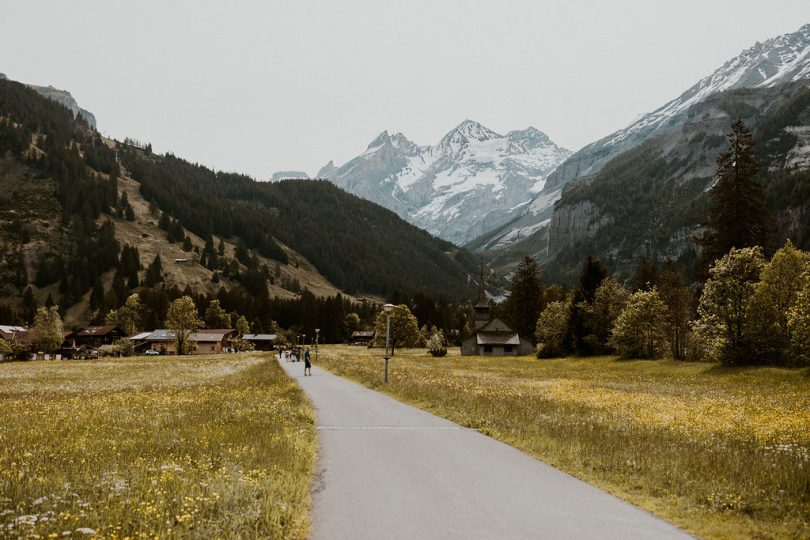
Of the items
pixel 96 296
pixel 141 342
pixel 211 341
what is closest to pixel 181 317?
pixel 211 341

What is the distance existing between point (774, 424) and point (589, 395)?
488 inches

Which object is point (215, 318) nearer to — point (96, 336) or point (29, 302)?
point (96, 336)

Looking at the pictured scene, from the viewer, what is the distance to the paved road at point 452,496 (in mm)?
7984

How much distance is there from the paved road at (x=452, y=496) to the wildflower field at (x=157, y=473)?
0.68 meters

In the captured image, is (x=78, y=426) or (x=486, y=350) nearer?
(x=78, y=426)

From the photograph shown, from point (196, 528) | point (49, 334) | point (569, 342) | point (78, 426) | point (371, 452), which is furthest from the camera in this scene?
point (49, 334)

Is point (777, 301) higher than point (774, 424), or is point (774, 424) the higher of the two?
point (777, 301)

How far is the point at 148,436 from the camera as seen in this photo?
48.9 ft

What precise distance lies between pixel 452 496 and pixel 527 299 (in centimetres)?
10730

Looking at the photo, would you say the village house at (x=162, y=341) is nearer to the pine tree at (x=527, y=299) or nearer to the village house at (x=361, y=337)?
the village house at (x=361, y=337)

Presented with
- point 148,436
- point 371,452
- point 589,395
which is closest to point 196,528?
point 371,452

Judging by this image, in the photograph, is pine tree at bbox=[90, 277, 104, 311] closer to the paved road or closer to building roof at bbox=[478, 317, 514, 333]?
building roof at bbox=[478, 317, 514, 333]

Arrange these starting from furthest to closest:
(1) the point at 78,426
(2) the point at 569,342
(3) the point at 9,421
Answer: (2) the point at 569,342 → (3) the point at 9,421 → (1) the point at 78,426

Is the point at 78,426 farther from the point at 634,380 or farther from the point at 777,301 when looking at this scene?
the point at 777,301
